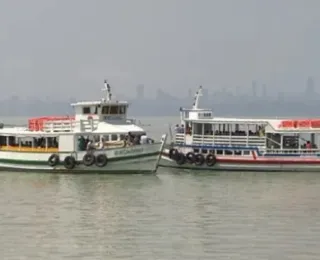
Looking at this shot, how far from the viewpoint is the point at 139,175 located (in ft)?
140

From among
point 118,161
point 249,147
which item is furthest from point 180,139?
point 118,161

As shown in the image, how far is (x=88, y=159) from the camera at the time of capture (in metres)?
42.5

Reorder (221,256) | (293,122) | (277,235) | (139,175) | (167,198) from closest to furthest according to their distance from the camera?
(221,256), (277,235), (167,198), (139,175), (293,122)

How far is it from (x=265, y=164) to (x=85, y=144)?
9.03 meters

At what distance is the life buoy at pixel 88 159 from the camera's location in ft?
139

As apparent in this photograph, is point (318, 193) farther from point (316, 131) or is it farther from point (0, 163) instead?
point (0, 163)

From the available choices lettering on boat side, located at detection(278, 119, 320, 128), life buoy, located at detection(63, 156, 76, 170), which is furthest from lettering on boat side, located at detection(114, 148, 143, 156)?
lettering on boat side, located at detection(278, 119, 320, 128)

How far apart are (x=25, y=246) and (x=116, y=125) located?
20.5m

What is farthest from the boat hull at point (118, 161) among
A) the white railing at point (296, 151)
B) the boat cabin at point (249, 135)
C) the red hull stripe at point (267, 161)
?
the white railing at point (296, 151)

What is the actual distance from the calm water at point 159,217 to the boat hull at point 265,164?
74.5 inches

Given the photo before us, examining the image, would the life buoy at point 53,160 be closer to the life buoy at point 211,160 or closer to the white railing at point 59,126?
the white railing at point 59,126

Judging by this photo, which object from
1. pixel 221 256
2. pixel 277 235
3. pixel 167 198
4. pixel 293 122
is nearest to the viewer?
pixel 221 256

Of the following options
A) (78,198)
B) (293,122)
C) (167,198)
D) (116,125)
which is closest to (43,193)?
(78,198)

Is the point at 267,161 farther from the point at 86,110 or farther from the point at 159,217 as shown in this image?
the point at 159,217
